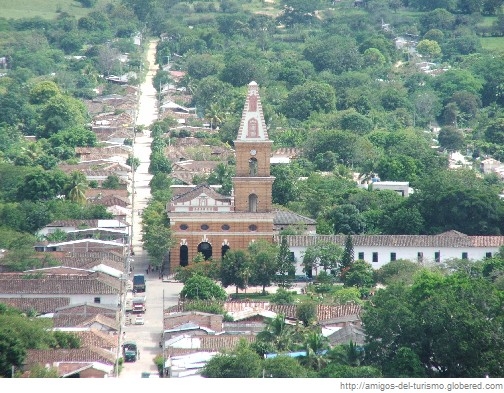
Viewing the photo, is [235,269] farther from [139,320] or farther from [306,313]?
[306,313]

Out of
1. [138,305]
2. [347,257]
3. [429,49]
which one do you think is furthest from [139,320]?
[429,49]

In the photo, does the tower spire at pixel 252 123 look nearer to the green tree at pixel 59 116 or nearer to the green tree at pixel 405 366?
the green tree at pixel 405 366

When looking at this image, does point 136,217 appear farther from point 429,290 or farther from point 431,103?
point 431,103

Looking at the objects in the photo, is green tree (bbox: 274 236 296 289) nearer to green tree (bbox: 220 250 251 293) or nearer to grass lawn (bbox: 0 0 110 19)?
green tree (bbox: 220 250 251 293)

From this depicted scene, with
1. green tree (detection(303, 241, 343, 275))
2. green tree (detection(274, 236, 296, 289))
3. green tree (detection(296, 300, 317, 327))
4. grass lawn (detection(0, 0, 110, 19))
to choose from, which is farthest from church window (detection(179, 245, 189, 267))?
grass lawn (detection(0, 0, 110, 19))

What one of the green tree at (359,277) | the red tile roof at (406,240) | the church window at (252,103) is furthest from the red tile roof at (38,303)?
the church window at (252,103)

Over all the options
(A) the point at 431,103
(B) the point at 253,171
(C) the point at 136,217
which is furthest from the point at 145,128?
(B) the point at 253,171
